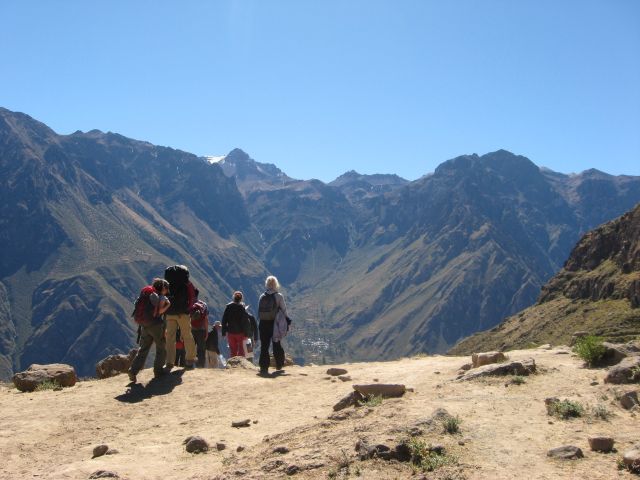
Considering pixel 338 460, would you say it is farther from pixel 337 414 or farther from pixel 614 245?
pixel 614 245

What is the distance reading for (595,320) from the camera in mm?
123125

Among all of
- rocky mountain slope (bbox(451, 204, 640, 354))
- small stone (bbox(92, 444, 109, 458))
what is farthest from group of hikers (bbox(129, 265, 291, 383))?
rocky mountain slope (bbox(451, 204, 640, 354))

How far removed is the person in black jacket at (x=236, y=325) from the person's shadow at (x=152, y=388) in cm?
413

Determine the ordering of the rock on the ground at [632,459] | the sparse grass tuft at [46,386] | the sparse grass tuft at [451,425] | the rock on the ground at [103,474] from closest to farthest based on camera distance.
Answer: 1. the rock on the ground at [632,459]
2. the sparse grass tuft at [451,425]
3. the rock on the ground at [103,474]
4. the sparse grass tuft at [46,386]

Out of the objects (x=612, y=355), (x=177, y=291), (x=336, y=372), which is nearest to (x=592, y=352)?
(x=612, y=355)

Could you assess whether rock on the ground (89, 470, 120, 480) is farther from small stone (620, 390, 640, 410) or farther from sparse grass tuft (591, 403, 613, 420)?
small stone (620, 390, 640, 410)

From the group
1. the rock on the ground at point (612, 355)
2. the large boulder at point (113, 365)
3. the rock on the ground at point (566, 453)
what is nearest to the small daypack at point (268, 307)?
the large boulder at point (113, 365)

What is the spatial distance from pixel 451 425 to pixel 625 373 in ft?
17.3

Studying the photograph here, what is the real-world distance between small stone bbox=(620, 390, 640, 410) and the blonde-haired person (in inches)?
450

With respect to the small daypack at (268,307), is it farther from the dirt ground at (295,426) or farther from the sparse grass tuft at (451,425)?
the sparse grass tuft at (451,425)

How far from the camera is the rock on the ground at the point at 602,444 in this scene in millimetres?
9812

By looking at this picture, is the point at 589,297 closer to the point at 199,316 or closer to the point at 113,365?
the point at 199,316

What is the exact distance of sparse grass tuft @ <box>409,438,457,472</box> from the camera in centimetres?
953

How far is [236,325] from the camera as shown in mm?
23688
